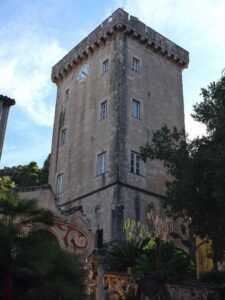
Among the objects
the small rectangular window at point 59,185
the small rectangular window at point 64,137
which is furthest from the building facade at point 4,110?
the small rectangular window at point 64,137

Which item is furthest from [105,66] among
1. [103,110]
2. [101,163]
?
[101,163]

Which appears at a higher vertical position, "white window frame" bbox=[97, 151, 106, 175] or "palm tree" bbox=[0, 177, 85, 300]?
"white window frame" bbox=[97, 151, 106, 175]

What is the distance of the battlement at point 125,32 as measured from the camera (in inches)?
1086

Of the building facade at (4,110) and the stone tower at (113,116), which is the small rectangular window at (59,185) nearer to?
the stone tower at (113,116)

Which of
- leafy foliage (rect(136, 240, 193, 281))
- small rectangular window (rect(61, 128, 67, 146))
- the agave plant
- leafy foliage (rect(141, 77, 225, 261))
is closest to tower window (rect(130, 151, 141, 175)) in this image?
leafy foliage (rect(141, 77, 225, 261))

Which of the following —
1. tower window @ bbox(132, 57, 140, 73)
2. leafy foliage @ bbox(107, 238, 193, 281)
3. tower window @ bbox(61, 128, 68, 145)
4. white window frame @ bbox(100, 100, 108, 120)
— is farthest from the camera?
tower window @ bbox(61, 128, 68, 145)

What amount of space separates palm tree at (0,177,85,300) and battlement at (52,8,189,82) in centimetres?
2148

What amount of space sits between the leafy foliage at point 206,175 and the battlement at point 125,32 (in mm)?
11212

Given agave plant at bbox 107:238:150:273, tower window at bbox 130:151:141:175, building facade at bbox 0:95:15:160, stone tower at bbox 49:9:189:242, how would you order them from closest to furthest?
building facade at bbox 0:95:15:160
agave plant at bbox 107:238:150:273
stone tower at bbox 49:9:189:242
tower window at bbox 130:151:141:175

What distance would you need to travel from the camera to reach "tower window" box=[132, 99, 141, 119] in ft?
85.0

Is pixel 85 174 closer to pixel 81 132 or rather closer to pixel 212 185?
pixel 81 132

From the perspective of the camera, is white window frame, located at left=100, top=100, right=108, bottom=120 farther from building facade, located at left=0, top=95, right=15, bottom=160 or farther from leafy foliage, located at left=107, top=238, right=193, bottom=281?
leafy foliage, located at left=107, top=238, right=193, bottom=281

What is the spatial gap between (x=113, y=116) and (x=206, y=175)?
9841 millimetres

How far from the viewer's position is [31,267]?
24.7 ft
